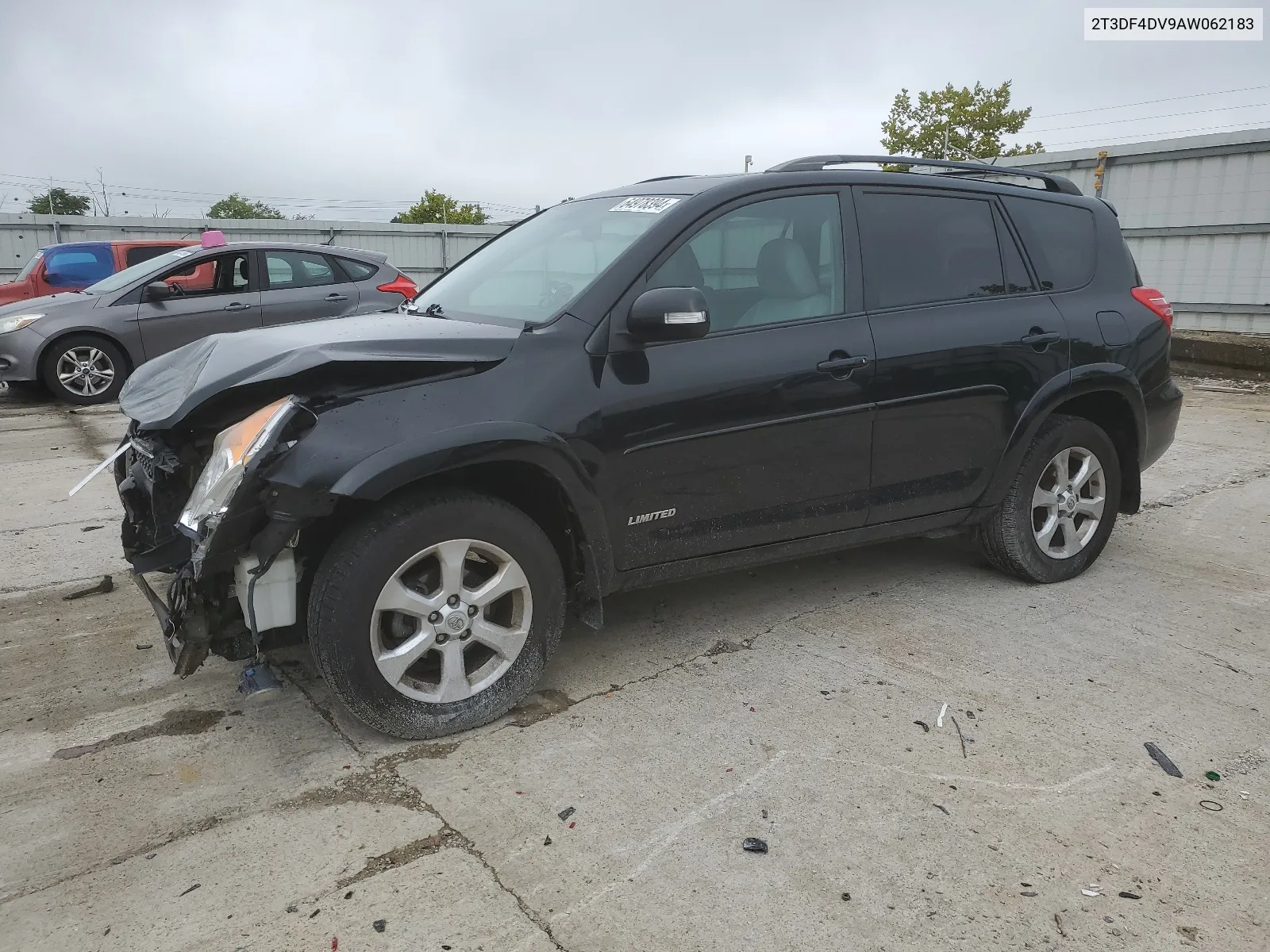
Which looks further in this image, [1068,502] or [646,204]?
[1068,502]

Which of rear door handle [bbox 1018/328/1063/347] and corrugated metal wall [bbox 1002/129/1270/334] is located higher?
corrugated metal wall [bbox 1002/129/1270/334]

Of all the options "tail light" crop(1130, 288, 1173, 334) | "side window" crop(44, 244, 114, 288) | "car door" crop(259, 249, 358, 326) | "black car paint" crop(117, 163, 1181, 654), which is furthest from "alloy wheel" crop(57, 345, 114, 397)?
"tail light" crop(1130, 288, 1173, 334)

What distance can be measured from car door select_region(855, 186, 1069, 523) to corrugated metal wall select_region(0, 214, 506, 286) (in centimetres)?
1226

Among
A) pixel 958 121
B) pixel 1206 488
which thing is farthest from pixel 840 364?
pixel 958 121

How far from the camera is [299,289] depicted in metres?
9.66

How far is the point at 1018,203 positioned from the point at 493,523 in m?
2.91

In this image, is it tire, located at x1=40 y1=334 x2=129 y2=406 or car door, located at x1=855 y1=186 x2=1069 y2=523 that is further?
tire, located at x1=40 y1=334 x2=129 y2=406

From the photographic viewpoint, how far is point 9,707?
10.6 feet

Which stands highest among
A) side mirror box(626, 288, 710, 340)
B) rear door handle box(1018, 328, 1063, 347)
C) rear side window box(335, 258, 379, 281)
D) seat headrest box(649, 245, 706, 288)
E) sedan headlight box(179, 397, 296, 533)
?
rear side window box(335, 258, 379, 281)

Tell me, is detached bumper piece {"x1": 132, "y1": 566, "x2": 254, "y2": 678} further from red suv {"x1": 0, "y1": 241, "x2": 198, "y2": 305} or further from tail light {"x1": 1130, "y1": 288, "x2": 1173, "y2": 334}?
red suv {"x1": 0, "y1": 241, "x2": 198, "y2": 305}

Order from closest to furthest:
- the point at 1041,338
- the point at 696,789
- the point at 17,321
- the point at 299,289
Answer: the point at 696,789
the point at 1041,338
the point at 17,321
the point at 299,289

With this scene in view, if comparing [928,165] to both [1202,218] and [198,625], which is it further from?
[1202,218]

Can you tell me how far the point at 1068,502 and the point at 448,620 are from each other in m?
2.98

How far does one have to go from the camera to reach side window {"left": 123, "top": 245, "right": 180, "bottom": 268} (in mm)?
11789
